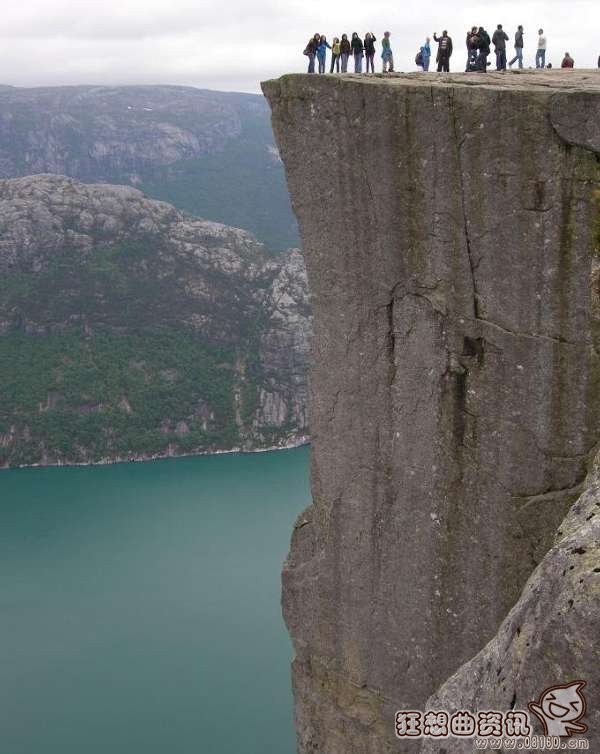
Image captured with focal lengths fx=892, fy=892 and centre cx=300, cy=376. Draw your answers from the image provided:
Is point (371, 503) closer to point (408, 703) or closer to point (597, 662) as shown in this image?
point (408, 703)

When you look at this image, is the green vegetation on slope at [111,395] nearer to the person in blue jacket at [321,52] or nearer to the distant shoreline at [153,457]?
the distant shoreline at [153,457]

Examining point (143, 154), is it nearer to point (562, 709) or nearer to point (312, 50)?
point (312, 50)

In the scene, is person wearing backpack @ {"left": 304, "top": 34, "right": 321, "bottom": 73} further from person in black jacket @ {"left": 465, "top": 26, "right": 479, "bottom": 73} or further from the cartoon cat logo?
the cartoon cat logo

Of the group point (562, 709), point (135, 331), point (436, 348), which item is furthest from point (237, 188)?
point (562, 709)

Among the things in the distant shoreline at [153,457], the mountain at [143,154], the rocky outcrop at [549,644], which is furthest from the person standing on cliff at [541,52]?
the mountain at [143,154]

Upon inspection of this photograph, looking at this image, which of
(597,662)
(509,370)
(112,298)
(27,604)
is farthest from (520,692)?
(112,298)

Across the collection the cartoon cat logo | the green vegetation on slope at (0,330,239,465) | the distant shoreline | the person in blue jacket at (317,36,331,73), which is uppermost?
the person in blue jacket at (317,36,331,73)

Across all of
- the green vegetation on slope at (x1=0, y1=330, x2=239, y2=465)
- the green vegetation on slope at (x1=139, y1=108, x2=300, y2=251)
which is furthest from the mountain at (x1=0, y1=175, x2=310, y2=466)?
the green vegetation on slope at (x1=139, y1=108, x2=300, y2=251)
